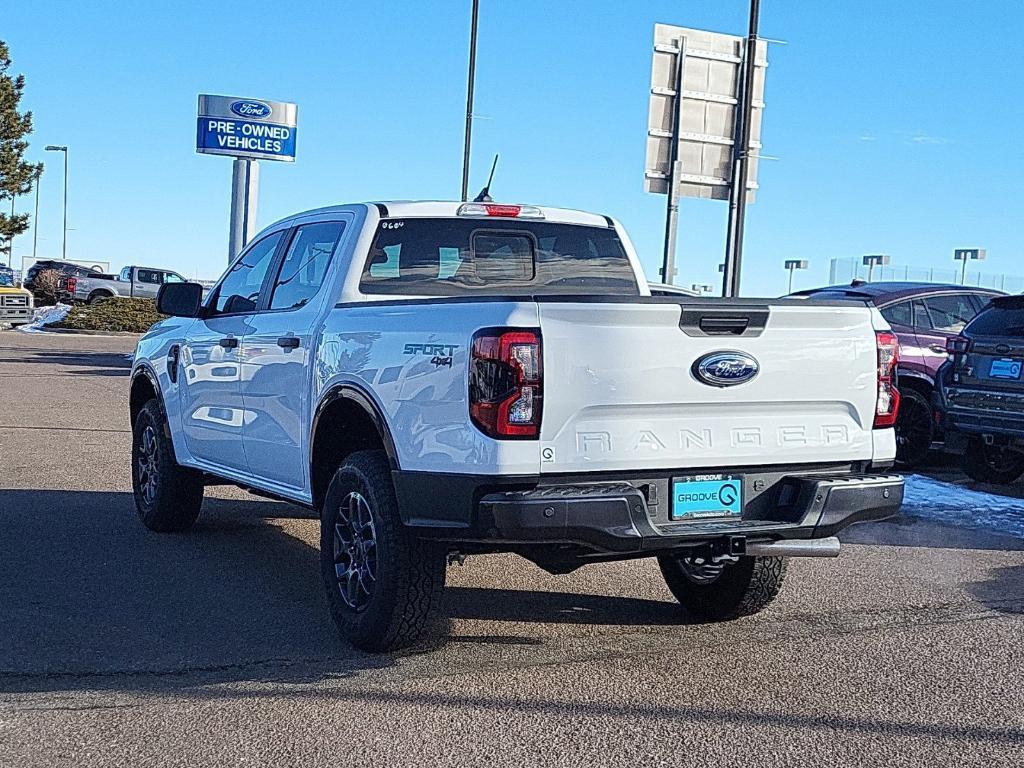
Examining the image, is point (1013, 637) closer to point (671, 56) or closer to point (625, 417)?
point (625, 417)

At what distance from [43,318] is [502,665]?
35.9 m

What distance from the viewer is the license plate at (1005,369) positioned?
9484mm

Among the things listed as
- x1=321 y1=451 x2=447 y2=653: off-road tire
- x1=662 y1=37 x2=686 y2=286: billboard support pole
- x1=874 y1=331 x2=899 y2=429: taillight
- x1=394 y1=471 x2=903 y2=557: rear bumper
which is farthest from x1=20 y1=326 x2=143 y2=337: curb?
x1=874 y1=331 x2=899 y2=429: taillight

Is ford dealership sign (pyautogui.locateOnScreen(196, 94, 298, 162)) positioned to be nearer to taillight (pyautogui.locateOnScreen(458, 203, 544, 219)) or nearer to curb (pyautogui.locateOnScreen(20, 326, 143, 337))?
curb (pyautogui.locateOnScreen(20, 326, 143, 337))

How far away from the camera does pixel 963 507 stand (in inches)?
376

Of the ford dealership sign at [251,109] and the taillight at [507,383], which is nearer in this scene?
the taillight at [507,383]

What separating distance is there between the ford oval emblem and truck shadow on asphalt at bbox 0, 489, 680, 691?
4.82ft

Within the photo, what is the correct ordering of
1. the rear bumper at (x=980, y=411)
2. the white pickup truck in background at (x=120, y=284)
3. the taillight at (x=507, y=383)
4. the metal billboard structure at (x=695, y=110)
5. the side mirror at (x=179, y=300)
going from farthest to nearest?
the white pickup truck in background at (x=120, y=284) → the metal billboard structure at (x=695, y=110) → the rear bumper at (x=980, y=411) → the side mirror at (x=179, y=300) → the taillight at (x=507, y=383)

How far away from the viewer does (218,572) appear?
6840 mm

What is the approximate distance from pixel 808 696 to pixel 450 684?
53.0 inches

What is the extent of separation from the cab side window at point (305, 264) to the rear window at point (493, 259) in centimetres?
30

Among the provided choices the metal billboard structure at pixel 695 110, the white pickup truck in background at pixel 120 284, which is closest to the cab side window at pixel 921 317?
the metal billboard structure at pixel 695 110

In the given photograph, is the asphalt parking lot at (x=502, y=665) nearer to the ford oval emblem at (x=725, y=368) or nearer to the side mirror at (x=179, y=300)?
the ford oval emblem at (x=725, y=368)

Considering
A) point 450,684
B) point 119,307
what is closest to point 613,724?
point 450,684
